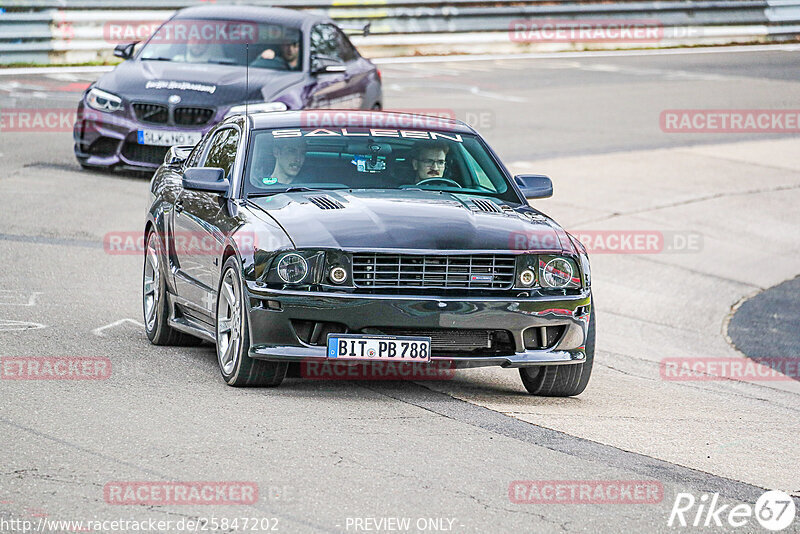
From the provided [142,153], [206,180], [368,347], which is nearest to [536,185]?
[206,180]

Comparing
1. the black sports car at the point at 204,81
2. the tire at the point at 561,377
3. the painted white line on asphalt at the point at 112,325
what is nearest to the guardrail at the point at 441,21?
the black sports car at the point at 204,81

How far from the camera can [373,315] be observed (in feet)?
24.7

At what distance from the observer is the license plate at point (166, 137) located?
15.6 m

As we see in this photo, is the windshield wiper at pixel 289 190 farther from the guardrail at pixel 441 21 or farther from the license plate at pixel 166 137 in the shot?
the guardrail at pixel 441 21

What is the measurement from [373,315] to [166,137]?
→ 28.3ft

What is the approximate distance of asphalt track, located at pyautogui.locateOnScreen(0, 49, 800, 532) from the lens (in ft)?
19.1

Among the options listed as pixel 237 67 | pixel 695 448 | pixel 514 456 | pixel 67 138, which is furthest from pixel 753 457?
pixel 67 138

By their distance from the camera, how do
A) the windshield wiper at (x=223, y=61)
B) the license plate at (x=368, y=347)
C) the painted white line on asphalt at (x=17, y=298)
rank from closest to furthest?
the license plate at (x=368, y=347) < the painted white line on asphalt at (x=17, y=298) < the windshield wiper at (x=223, y=61)

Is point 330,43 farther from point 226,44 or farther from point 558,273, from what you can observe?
point 558,273

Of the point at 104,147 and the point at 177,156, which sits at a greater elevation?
the point at 177,156

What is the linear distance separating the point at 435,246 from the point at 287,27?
10.1 m

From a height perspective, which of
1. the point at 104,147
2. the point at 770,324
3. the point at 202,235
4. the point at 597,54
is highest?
the point at 202,235

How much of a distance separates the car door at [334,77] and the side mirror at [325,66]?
56 mm

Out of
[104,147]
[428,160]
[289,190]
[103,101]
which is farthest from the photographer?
[104,147]
